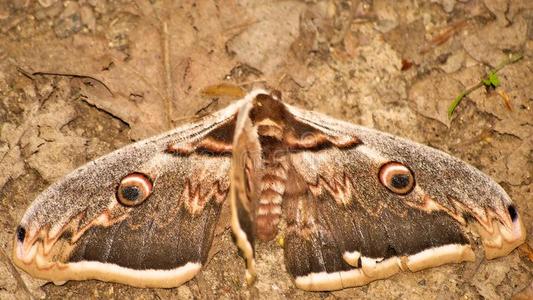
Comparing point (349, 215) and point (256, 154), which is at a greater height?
point (256, 154)

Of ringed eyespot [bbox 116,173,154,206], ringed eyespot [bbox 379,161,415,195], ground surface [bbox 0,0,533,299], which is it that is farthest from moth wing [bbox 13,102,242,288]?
ringed eyespot [bbox 379,161,415,195]

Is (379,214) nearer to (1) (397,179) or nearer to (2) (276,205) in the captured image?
(1) (397,179)

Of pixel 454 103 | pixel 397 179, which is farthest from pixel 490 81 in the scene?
pixel 397 179

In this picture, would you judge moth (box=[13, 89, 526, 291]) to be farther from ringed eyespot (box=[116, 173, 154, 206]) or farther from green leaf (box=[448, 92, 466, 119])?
green leaf (box=[448, 92, 466, 119])

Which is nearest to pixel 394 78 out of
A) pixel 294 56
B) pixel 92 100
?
pixel 294 56

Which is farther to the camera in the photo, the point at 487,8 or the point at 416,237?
the point at 487,8

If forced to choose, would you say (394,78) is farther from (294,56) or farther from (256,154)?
(256,154)
